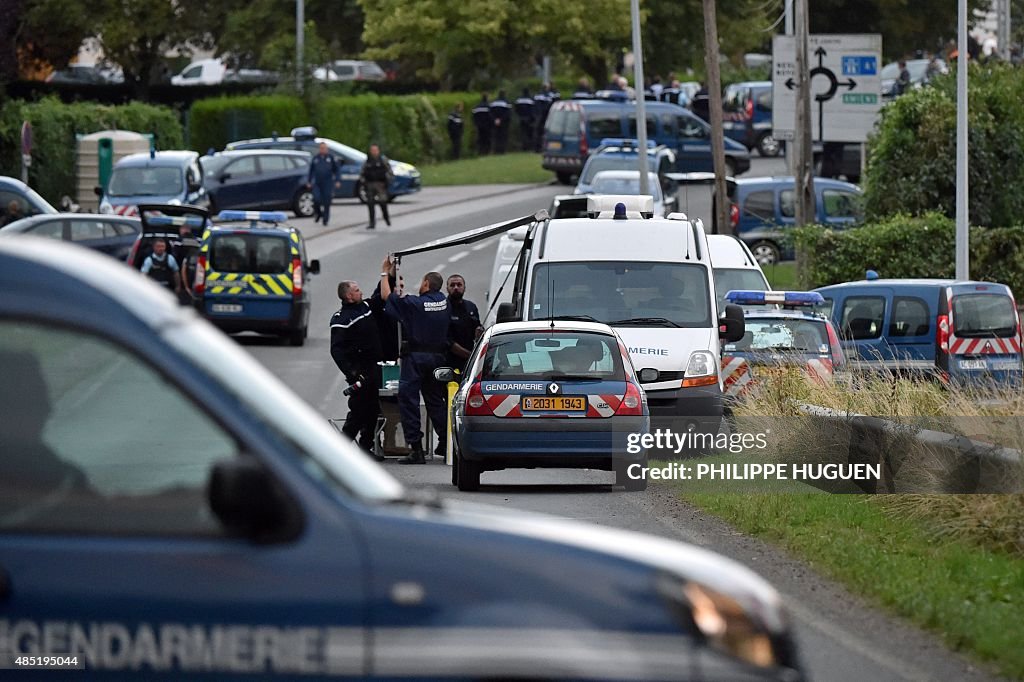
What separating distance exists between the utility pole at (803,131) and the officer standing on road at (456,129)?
1016 inches

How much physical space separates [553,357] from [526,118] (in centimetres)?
5095

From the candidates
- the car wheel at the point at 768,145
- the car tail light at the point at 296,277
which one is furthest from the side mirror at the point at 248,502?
the car wheel at the point at 768,145

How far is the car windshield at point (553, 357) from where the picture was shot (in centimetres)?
1560

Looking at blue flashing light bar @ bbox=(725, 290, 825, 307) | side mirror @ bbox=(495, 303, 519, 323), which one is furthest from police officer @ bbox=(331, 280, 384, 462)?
blue flashing light bar @ bbox=(725, 290, 825, 307)

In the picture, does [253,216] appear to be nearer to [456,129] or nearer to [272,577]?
[272,577]

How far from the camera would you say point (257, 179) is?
1795 inches

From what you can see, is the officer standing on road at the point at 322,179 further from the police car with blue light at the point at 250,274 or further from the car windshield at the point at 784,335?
the car windshield at the point at 784,335

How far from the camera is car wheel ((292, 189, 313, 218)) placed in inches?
1850

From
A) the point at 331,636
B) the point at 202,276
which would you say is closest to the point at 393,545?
the point at 331,636

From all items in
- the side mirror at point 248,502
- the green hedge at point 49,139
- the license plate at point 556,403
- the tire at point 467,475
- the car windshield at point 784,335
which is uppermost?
the side mirror at point 248,502

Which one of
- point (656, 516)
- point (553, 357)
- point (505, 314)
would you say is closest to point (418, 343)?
point (505, 314)

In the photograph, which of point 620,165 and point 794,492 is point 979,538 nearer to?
point 794,492

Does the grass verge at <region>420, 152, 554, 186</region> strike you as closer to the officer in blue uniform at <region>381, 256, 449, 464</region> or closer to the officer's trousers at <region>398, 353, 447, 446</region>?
the officer's trousers at <region>398, 353, 447, 446</region>

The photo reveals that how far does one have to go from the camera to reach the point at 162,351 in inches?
181
